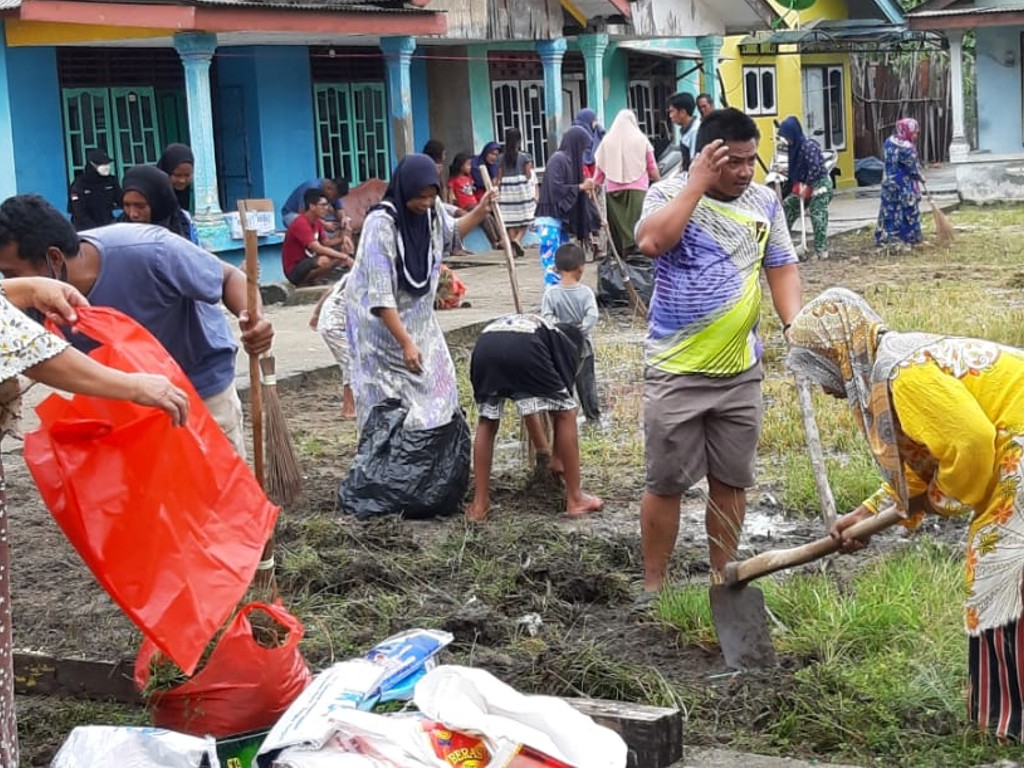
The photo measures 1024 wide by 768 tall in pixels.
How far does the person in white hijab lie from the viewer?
13.9 m

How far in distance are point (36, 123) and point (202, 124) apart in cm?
161

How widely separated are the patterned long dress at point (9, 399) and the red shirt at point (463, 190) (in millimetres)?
15805

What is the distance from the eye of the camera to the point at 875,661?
470 centimetres

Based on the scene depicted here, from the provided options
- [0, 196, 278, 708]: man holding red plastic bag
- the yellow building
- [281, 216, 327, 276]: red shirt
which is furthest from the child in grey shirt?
the yellow building

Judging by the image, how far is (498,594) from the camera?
5.87 meters

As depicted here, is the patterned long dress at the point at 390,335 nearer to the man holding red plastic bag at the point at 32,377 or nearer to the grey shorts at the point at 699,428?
the grey shorts at the point at 699,428

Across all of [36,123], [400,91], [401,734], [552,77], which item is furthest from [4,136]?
[401,734]

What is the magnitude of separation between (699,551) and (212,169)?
9489mm

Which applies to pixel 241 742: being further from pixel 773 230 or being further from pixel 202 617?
pixel 773 230

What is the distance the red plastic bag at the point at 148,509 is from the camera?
3.91 m

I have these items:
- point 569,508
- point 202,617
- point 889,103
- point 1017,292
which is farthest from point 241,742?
point 889,103

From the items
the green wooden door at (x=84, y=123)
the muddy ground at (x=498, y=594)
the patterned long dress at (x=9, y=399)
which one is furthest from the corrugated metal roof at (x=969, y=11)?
the patterned long dress at (x=9, y=399)

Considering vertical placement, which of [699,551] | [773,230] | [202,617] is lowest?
[699,551]

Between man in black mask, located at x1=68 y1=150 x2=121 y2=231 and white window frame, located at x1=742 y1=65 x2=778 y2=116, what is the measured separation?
1683 cm
